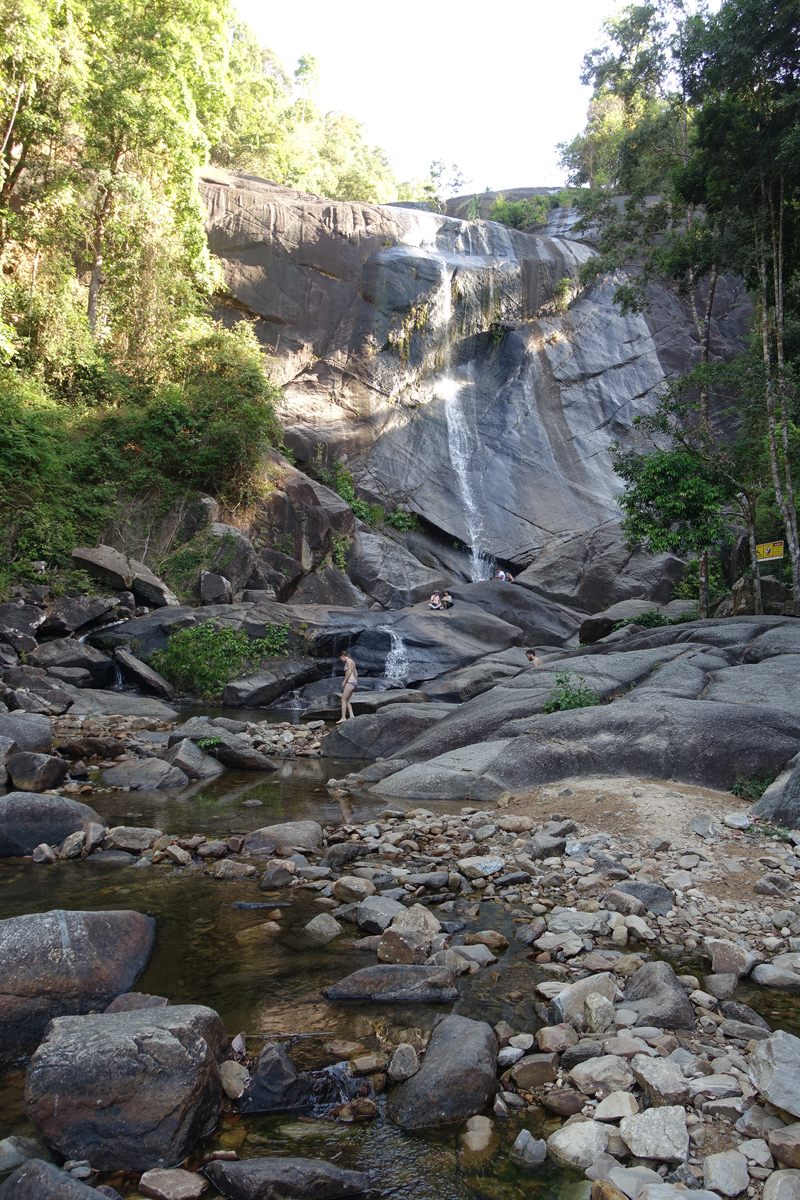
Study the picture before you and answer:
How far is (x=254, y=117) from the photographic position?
36688 mm

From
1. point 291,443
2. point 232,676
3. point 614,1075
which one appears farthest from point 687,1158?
point 291,443

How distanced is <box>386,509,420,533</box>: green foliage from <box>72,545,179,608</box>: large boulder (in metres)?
12.4

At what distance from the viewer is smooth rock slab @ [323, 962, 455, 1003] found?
154 inches

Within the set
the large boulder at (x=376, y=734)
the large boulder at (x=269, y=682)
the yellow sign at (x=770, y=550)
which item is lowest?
the large boulder at (x=269, y=682)

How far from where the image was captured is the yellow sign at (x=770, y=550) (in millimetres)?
14276

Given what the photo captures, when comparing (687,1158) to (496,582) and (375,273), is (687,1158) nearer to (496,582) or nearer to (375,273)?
(496,582)

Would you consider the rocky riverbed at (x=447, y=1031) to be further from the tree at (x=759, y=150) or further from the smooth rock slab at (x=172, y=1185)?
the tree at (x=759, y=150)

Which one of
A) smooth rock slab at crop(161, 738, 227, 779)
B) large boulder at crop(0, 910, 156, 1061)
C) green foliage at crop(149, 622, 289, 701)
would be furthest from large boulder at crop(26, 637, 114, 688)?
large boulder at crop(0, 910, 156, 1061)

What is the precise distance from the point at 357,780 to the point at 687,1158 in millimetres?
7183

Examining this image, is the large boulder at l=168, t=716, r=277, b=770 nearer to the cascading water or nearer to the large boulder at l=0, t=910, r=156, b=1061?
the large boulder at l=0, t=910, r=156, b=1061

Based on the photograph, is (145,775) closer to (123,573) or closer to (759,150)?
(123,573)

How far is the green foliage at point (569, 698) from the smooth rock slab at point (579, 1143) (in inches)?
275


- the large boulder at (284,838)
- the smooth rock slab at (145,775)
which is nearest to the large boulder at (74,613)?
the smooth rock slab at (145,775)

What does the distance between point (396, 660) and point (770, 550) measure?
355 inches
